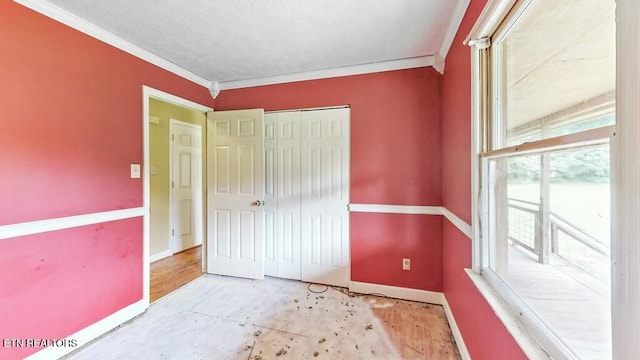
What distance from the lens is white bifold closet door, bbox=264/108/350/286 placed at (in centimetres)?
272

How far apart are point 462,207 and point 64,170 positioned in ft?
9.06

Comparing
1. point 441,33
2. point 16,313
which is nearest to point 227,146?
point 16,313

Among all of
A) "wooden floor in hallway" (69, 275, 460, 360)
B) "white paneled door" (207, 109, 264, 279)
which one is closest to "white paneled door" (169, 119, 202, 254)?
"white paneled door" (207, 109, 264, 279)

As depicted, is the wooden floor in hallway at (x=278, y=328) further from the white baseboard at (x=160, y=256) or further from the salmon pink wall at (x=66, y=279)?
the white baseboard at (x=160, y=256)

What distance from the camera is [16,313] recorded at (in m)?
1.52

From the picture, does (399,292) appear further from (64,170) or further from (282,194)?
(64,170)

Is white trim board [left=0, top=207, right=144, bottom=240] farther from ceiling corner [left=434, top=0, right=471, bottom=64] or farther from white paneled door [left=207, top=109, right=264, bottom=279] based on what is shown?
ceiling corner [left=434, top=0, right=471, bottom=64]

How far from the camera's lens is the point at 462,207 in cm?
170

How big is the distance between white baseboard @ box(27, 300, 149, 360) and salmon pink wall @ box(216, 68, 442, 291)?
2.05 meters

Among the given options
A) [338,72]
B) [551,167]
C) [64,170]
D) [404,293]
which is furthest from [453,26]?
[64,170]

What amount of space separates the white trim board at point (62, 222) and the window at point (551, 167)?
8.78ft

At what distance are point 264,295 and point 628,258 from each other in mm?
2591

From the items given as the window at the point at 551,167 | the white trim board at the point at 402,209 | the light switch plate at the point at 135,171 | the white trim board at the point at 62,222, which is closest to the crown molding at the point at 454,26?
the window at the point at 551,167

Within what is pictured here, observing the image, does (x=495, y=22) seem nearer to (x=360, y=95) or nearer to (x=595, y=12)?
(x=595, y=12)
